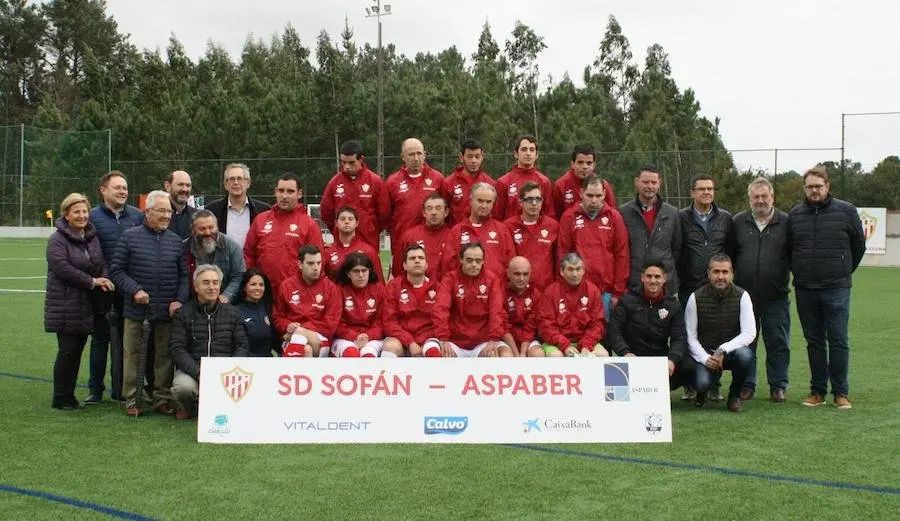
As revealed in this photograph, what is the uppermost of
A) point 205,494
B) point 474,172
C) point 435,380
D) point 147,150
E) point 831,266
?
point 147,150

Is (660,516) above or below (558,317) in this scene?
below

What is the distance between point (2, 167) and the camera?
119ft

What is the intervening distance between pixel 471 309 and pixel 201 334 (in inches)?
79.6

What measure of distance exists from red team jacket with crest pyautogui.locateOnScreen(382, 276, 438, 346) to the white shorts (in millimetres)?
150

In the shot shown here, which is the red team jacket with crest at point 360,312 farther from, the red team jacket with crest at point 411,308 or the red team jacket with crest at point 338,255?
the red team jacket with crest at point 338,255

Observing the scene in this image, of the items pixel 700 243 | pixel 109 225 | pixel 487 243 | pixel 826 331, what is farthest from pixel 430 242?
pixel 826 331

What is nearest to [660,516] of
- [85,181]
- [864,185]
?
[864,185]

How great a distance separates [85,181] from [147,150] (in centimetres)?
658

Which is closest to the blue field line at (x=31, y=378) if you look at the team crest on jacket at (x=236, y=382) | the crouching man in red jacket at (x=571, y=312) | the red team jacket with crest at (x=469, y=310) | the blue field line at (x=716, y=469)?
the team crest on jacket at (x=236, y=382)

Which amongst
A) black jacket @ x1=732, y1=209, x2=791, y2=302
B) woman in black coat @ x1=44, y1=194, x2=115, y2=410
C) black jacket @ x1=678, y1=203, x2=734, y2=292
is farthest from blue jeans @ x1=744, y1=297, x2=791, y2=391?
woman in black coat @ x1=44, y1=194, x2=115, y2=410

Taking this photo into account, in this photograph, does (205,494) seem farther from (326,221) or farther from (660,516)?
(326,221)

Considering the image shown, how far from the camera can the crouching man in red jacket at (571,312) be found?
7027 mm

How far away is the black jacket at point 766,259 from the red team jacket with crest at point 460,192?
229 cm

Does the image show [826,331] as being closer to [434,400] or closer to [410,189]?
[434,400]
